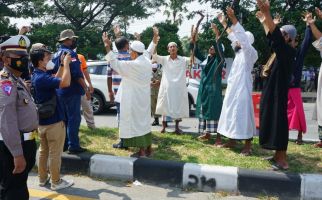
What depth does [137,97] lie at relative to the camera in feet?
18.4

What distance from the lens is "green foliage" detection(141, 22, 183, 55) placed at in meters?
28.0

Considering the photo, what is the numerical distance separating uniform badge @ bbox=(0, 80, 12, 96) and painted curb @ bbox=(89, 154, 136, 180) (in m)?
2.29

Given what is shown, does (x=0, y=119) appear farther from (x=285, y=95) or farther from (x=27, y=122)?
(x=285, y=95)

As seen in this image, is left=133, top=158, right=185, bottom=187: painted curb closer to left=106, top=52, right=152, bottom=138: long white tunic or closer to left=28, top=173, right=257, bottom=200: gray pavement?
left=28, top=173, right=257, bottom=200: gray pavement

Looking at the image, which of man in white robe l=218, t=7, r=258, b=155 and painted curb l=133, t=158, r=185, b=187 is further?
man in white robe l=218, t=7, r=258, b=155

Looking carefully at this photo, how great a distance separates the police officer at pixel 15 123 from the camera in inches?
126

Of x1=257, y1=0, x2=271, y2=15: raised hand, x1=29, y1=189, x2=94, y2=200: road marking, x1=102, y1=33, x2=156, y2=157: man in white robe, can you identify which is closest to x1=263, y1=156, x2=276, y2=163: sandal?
x1=102, y1=33, x2=156, y2=157: man in white robe

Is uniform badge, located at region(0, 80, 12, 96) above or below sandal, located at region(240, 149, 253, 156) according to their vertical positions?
above

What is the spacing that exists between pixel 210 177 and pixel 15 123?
95.8 inches

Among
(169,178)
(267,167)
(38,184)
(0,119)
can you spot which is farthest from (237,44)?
(0,119)

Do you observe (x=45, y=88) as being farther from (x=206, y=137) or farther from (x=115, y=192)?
(x=206, y=137)

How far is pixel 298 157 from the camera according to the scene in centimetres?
568

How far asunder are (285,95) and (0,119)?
3.30m

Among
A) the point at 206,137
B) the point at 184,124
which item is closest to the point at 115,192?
the point at 206,137
